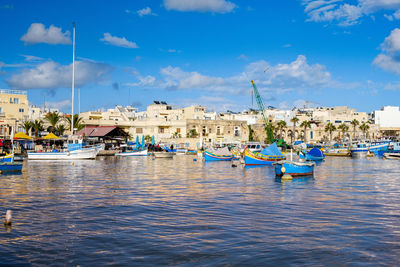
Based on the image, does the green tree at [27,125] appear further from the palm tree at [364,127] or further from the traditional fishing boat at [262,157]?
the palm tree at [364,127]

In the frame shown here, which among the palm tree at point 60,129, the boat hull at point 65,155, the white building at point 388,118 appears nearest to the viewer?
the boat hull at point 65,155

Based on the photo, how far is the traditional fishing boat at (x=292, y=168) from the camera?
32194 millimetres

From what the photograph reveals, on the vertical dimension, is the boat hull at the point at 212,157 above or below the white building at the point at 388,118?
below

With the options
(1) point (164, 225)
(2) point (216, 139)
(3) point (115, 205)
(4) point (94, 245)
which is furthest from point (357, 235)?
(2) point (216, 139)

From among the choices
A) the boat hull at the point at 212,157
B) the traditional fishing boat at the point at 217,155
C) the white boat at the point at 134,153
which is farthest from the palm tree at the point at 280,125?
the boat hull at the point at 212,157

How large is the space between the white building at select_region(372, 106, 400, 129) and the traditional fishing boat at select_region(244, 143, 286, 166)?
99.2 m

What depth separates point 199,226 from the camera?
566 inches

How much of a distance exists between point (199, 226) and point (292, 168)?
19959 mm

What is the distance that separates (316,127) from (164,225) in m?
115

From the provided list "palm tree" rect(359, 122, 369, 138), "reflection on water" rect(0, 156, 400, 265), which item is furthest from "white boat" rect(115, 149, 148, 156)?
"palm tree" rect(359, 122, 369, 138)

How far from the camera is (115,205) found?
18875 millimetres

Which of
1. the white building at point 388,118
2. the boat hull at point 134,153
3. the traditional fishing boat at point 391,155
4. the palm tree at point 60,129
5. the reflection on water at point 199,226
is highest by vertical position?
the white building at point 388,118

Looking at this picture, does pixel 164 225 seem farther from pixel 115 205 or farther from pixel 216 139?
pixel 216 139

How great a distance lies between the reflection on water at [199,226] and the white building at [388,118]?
121800mm
